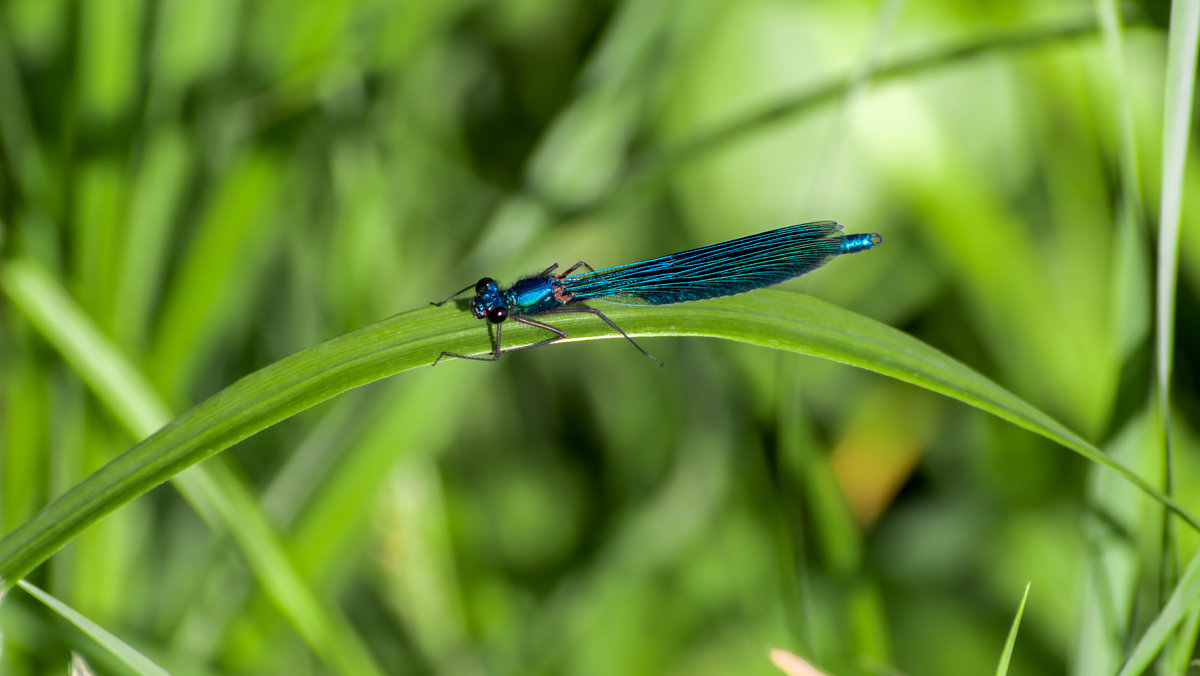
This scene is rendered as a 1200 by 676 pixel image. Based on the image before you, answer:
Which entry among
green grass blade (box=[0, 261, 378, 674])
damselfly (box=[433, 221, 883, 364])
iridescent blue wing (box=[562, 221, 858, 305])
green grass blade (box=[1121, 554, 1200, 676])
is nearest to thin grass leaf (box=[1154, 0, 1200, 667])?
green grass blade (box=[1121, 554, 1200, 676])

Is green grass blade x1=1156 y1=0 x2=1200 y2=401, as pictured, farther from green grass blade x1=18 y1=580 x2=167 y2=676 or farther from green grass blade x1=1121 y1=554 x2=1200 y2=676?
green grass blade x1=18 y1=580 x2=167 y2=676

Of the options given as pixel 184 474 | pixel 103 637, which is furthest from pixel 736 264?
pixel 103 637

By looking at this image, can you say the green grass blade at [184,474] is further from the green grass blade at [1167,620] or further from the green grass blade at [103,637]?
the green grass blade at [1167,620]

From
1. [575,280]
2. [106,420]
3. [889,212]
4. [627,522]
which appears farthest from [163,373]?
[889,212]

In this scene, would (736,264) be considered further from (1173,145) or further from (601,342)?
(601,342)

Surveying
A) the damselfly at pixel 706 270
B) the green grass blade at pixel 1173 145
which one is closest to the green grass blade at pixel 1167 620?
the green grass blade at pixel 1173 145

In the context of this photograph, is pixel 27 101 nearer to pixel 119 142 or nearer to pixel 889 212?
pixel 119 142
